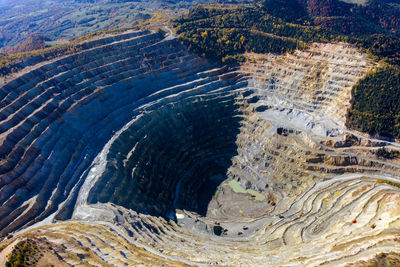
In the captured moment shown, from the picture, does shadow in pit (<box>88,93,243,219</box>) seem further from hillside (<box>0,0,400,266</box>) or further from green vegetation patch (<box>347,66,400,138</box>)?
green vegetation patch (<box>347,66,400,138</box>)

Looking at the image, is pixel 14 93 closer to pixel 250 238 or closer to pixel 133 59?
pixel 133 59

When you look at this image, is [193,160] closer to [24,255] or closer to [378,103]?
[24,255]

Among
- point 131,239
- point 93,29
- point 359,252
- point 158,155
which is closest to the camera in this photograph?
point 359,252

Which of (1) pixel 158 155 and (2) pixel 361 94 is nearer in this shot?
(2) pixel 361 94

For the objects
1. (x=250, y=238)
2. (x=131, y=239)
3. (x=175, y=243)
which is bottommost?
(x=250, y=238)

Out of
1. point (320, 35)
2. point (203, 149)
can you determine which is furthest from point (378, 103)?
point (203, 149)

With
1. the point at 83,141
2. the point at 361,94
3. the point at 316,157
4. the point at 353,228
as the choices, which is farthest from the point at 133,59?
the point at 353,228
